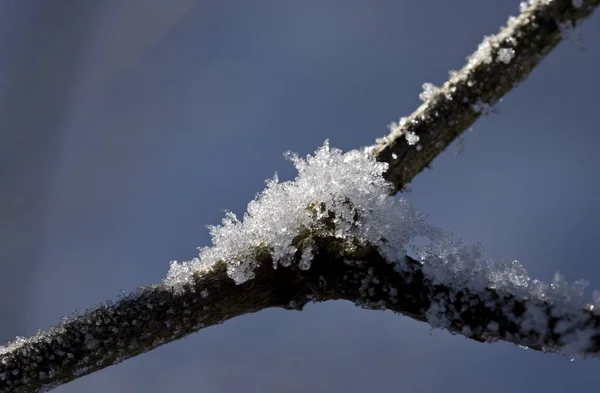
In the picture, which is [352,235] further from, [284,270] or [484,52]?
[484,52]

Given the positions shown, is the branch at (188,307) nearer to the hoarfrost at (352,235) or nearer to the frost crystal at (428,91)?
the hoarfrost at (352,235)

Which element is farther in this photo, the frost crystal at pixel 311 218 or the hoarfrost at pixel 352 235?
the frost crystal at pixel 311 218

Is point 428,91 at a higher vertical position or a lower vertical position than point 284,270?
higher

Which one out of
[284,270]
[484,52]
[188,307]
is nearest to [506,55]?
[484,52]

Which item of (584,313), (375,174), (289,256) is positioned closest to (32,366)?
(289,256)

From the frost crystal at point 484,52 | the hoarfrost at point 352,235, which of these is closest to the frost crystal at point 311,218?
the hoarfrost at point 352,235

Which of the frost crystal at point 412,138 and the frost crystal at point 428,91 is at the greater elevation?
the frost crystal at point 428,91

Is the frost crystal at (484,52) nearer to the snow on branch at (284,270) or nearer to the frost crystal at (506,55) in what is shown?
the frost crystal at (506,55)

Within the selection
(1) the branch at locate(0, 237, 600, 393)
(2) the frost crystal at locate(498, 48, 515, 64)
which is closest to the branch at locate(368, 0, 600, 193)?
(2) the frost crystal at locate(498, 48, 515, 64)

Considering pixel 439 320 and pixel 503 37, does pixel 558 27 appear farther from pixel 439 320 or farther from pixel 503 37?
pixel 439 320
